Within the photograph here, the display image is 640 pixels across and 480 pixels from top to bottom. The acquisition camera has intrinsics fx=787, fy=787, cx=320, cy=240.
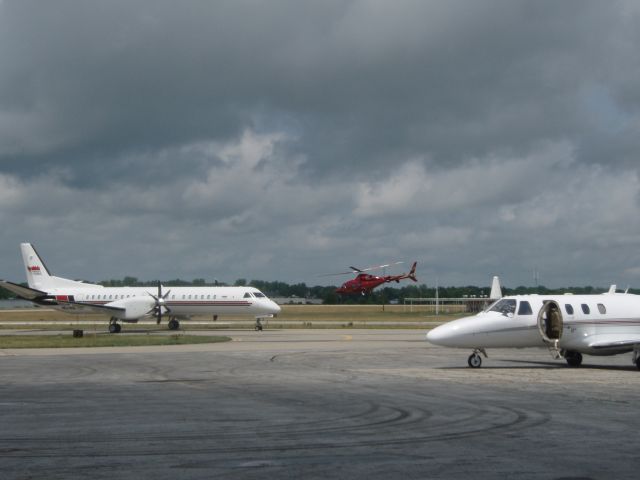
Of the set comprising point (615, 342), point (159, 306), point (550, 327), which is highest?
point (159, 306)

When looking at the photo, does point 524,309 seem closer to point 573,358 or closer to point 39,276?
point 573,358

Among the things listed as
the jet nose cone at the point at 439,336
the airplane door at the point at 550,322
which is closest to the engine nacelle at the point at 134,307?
the jet nose cone at the point at 439,336

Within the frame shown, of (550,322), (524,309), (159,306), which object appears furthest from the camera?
(159,306)

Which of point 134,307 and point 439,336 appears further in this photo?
point 134,307

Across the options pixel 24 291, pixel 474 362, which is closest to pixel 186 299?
pixel 24 291

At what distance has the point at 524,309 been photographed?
2761cm

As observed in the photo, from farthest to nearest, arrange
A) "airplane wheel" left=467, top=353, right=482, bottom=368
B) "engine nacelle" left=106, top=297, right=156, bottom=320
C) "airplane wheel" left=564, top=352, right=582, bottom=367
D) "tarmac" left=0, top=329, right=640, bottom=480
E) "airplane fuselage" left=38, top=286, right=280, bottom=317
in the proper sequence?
1. "airplane fuselage" left=38, top=286, right=280, bottom=317
2. "engine nacelle" left=106, top=297, right=156, bottom=320
3. "airplane wheel" left=564, top=352, right=582, bottom=367
4. "airplane wheel" left=467, top=353, right=482, bottom=368
5. "tarmac" left=0, top=329, right=640, bottom=480

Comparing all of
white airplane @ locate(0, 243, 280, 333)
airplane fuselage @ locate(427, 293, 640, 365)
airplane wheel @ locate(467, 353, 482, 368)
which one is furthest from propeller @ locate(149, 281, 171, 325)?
airplane fuselage @ locate(427, 293, 640, 365)

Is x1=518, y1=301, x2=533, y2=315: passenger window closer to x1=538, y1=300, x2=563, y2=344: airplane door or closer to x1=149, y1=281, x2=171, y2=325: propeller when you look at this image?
x1=538, y1=300, x2=563, y2=344: airplane door

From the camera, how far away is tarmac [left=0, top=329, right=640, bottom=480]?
33.3ft

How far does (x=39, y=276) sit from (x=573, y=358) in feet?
179

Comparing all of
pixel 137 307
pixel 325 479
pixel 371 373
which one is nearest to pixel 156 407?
pixel 325 479

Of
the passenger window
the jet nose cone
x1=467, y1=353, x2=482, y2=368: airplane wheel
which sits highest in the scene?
the passenger window

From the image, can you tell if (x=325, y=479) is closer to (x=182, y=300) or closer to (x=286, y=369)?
(x=286, y=369)
